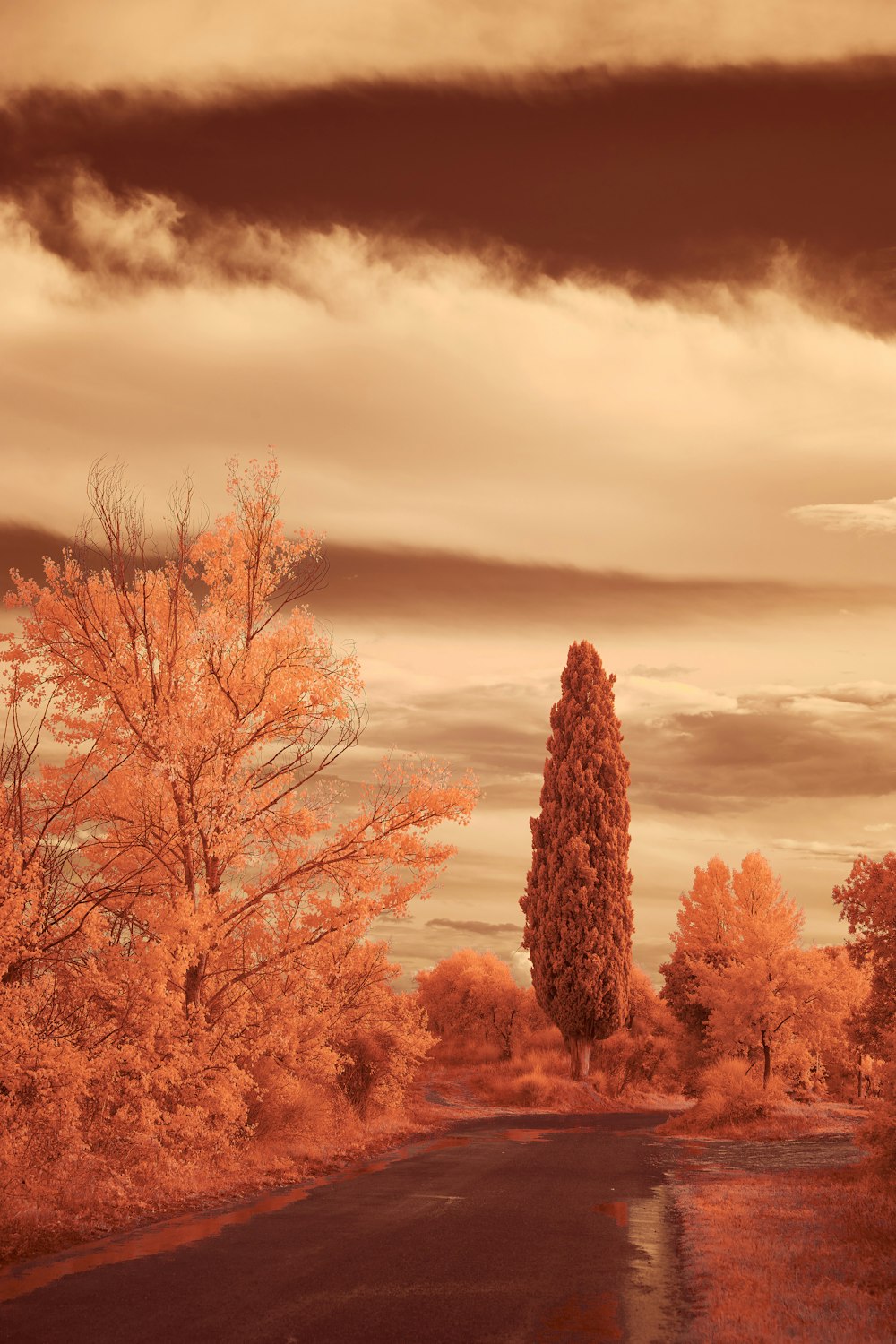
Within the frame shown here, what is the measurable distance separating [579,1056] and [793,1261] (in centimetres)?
3640

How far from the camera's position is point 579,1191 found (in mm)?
16406

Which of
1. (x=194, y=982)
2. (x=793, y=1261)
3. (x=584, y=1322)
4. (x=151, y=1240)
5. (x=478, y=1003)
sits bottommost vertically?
(x=478, y=1003)

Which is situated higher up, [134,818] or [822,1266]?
[134,818]

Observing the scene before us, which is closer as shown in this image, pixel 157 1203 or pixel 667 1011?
pixel 157 1203

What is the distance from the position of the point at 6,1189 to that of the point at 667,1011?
52.6 meters

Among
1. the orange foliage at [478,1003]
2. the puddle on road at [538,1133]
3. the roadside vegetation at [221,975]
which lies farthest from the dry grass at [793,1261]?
the orange foliage at [478,1003]

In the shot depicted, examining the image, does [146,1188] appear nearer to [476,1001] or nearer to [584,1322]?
[584,1322]

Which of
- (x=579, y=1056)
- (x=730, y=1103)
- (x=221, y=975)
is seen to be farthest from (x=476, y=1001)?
(x=221, y=975)

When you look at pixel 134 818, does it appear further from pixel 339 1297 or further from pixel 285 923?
pixel 339 1297

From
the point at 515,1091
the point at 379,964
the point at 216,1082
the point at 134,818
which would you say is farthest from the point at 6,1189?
the point at 515,1091

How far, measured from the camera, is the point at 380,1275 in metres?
9.55

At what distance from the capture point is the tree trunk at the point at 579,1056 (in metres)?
45.2

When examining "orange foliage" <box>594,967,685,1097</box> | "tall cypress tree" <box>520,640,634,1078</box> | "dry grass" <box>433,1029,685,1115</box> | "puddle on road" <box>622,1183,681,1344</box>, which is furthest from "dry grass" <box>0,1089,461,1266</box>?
"orange foliage" <box>594,967,685,1097</box>

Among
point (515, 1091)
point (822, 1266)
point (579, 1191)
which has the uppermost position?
point (822, 1266)
